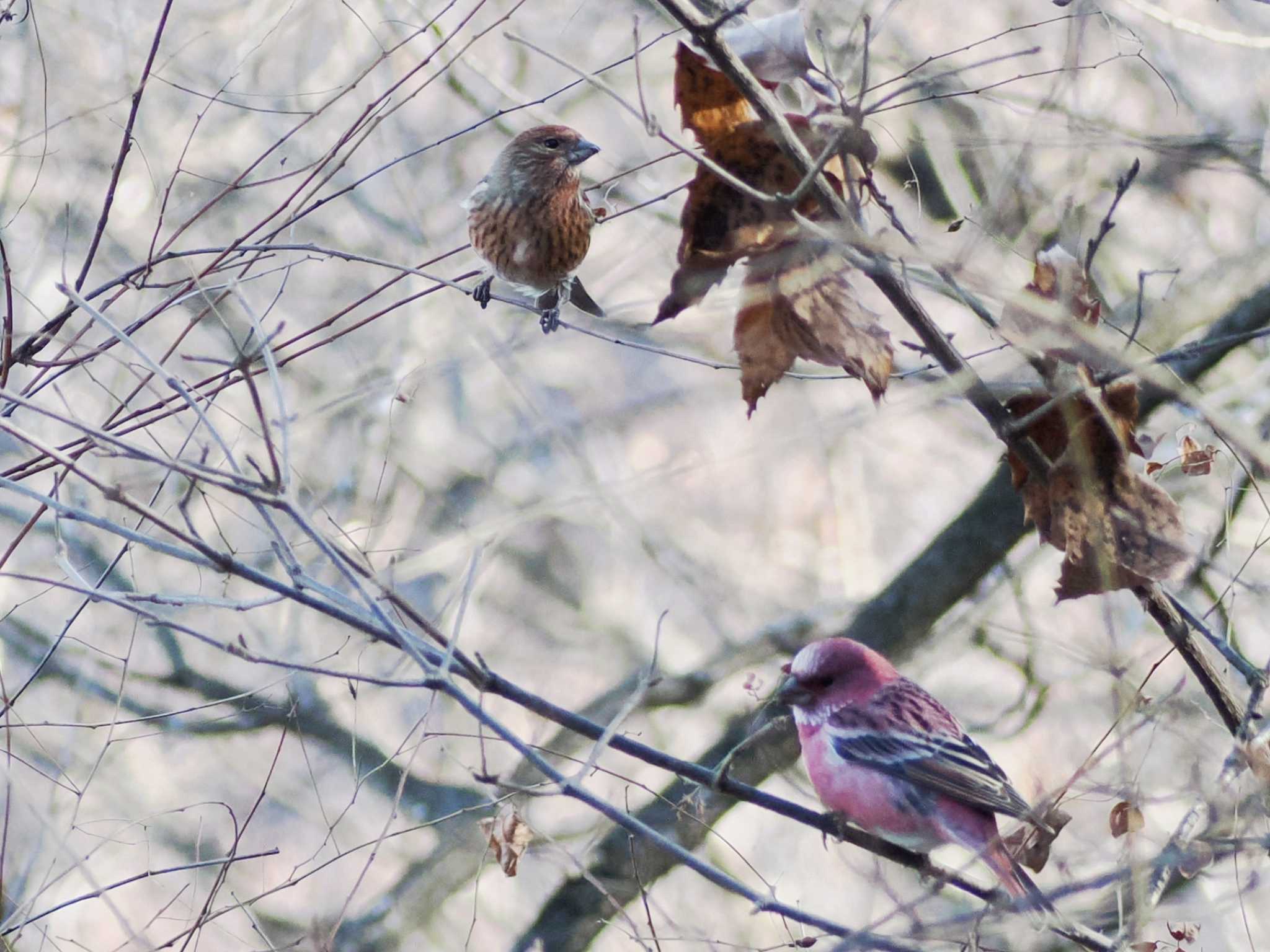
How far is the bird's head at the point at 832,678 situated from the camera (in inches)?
173

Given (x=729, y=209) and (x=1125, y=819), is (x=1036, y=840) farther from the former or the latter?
(x=729, y=209)

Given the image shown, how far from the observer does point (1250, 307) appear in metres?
6.68

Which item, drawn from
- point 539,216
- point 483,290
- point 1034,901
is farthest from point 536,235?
point 1034,901

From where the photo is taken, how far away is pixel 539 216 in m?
5.88

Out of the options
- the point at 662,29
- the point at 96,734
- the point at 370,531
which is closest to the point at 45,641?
the point at 96,734

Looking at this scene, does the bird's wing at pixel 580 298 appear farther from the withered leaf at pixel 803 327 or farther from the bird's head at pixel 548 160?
the withered leaf at pixel 803 327

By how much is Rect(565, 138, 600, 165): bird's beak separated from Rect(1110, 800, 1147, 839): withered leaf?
143 inches

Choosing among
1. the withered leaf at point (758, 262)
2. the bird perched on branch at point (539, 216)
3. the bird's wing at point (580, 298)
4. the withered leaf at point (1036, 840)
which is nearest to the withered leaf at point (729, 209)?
the withered leaf at point (758, 262)

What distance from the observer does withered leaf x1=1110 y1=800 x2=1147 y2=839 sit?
3.35 m

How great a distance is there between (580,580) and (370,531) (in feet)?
19.5

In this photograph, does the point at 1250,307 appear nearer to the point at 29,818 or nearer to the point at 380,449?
the point at 380,449

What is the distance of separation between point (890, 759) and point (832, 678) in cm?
37

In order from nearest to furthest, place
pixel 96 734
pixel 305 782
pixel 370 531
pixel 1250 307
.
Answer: pixel 370 531 < pixel 1250 307 < pixel 96 734 < pixel 305 782

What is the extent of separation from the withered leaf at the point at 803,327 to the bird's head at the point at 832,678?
1.57 m
